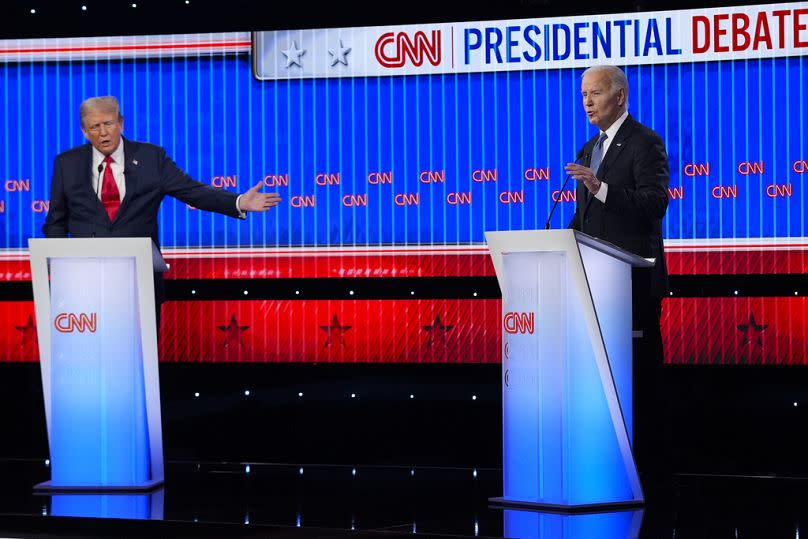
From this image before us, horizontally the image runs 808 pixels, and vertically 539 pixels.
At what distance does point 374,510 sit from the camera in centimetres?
399

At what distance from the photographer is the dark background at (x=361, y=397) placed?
17.9 ft

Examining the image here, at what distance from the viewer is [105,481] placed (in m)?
4.29

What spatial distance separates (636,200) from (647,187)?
106mm

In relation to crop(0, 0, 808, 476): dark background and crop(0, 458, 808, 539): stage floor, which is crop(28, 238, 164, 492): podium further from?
crop(0, 0, 808, 476): dark background

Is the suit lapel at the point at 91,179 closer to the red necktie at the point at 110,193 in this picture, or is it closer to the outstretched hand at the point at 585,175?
the red necktie at the point at 110,193

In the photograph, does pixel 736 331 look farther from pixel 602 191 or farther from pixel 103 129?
pixel 103 129

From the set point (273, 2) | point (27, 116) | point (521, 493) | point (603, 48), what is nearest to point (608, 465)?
point (521, 493)

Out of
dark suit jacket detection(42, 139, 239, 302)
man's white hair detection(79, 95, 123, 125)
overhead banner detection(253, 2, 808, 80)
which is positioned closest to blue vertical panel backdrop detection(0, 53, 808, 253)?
overhead banner detection(253, 2, 808, 80)

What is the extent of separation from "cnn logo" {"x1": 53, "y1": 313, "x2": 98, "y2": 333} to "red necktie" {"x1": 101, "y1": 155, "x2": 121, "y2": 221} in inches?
21.0

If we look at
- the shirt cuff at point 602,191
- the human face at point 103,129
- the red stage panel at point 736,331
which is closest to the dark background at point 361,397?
the red stage panel at point 736,331

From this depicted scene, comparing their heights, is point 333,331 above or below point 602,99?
below

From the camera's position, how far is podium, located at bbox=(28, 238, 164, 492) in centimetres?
422

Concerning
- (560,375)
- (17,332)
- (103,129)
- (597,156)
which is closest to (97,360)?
(103,129)

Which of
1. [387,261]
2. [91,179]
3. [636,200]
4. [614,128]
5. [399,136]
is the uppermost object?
[399,136]
